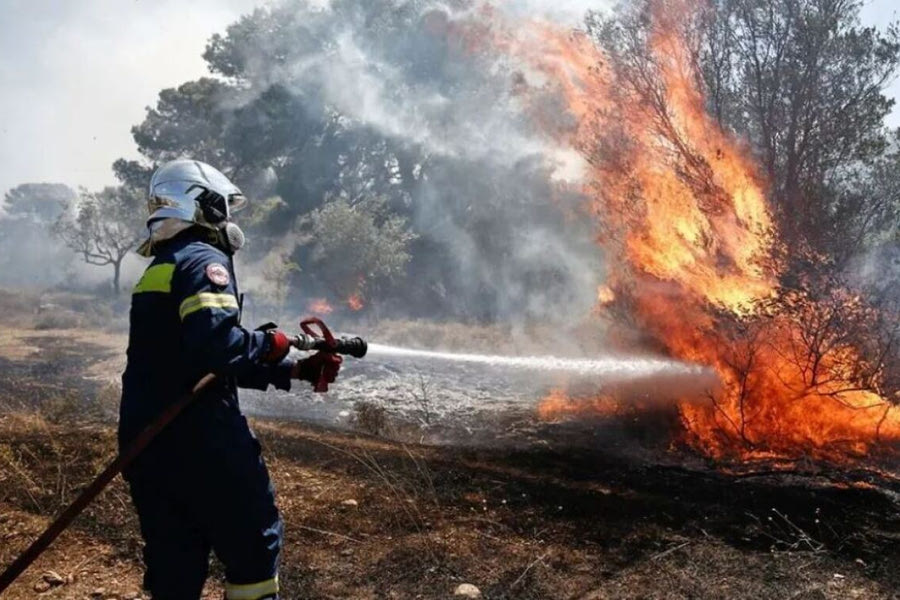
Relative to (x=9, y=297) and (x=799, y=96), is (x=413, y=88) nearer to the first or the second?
(x=799, y=96)

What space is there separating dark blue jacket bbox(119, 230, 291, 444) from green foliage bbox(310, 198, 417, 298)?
25.0 m

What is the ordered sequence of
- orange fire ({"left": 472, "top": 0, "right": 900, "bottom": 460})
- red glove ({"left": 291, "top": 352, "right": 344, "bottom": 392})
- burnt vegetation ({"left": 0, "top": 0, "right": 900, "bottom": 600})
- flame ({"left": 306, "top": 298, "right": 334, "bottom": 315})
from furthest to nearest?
flame ({"left": 306, "top": 298, "right": 334, "bottom": 315}) < orange fire ({"left": 472, "top": 0, "right": 900, "bottom": 460}) < burnt vegetation ({"left": 0, "top": 0, "right": 900, "bottom": 600}) < red glove ({"left": 291, "top": 352, "right": 344, "bottom": 392})

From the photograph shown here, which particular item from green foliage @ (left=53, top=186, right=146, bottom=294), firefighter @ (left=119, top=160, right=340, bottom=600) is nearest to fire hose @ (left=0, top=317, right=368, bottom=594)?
firefighter @ (left=119, top=160, right=340, bottom=600)

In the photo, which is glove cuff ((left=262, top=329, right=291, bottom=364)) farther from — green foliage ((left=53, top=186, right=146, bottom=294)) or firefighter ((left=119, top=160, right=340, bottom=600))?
green foliage ((left=53, top=186, right=146, bottom=294))

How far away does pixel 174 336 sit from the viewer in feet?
9.95

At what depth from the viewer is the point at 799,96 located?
32.2ft

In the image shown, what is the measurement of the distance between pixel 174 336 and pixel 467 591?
2378 millimetres

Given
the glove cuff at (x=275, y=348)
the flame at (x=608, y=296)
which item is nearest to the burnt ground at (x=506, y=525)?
the glove cuff at (x=275, y=348)

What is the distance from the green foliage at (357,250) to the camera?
91.4 feet

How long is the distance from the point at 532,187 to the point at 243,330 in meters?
25.3

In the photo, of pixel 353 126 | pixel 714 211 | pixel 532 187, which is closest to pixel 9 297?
pixel 353 126

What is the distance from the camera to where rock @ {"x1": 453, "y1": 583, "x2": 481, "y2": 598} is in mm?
3998

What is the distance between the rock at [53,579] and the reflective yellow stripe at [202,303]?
2425 millimetres

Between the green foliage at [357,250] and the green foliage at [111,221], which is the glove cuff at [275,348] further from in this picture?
the green foliage at [111,221]
